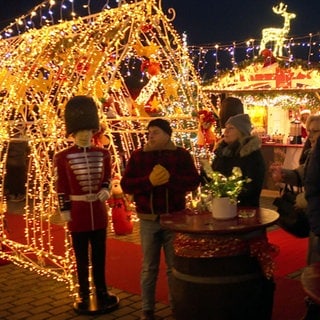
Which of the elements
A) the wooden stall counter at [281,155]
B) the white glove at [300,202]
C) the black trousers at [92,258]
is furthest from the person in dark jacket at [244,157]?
the wooden stall counter at [281,155]

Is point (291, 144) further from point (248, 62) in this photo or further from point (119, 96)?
point (119, 96)

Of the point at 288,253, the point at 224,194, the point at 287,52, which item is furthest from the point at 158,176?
the point at 287,52

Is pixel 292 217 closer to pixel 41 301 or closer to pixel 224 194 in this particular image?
pixel 224 194

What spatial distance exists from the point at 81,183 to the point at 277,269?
2.38 meters

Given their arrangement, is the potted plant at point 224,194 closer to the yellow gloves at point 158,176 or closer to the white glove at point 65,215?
the yellow gloves at point 158,176

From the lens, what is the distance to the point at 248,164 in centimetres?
432

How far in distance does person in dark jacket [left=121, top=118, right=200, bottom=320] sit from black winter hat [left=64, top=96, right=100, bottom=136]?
671mm

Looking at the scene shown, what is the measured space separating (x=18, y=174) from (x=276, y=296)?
7.88m

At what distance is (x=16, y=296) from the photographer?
17.3 ft

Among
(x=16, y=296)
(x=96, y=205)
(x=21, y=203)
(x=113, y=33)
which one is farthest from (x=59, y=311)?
(x=21, y=203)

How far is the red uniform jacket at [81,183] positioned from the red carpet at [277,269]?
97 centimetres

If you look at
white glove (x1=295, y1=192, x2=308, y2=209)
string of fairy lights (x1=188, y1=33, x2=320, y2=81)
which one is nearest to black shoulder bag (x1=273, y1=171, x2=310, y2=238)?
white glove (x1=295, y1=192, x2=308, y2=209)

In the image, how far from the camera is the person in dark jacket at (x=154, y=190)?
4281 mm

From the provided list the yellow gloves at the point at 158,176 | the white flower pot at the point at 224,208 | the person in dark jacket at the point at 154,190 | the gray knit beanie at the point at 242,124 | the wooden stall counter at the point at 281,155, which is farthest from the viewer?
the wooden stall counter at the point at 281,155
